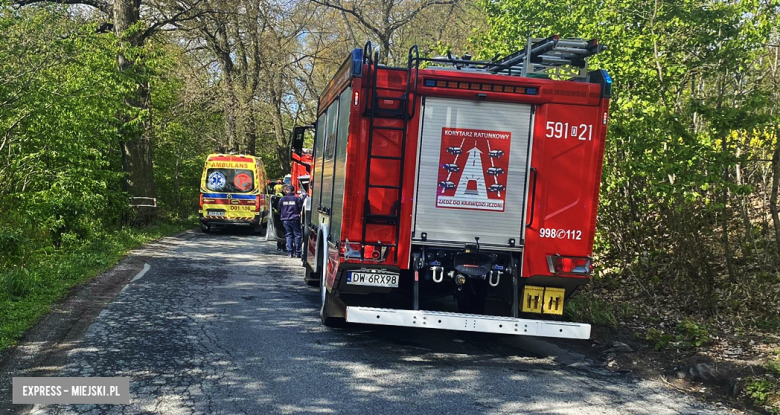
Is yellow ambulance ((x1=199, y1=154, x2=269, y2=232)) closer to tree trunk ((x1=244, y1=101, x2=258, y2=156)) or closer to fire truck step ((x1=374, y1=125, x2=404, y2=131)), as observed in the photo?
tree trunk ((x1=244, y1=101, x2=258, y2=156))

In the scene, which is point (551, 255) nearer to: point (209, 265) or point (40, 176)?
point (209, 265)

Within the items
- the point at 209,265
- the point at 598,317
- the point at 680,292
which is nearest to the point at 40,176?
the point at 209,265

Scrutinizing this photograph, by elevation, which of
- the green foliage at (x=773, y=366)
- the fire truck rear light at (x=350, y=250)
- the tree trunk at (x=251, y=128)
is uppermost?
the tree trunk at (x=251, y=128)

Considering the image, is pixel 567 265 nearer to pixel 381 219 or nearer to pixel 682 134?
pixel 381 219

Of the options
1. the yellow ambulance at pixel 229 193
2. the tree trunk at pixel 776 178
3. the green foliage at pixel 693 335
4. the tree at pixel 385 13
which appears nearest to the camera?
the green foliage at pixel 693 335

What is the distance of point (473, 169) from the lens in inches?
266

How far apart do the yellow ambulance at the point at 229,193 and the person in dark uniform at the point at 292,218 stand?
5953 mm

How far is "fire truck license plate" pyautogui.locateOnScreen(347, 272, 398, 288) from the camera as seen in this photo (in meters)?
6.71

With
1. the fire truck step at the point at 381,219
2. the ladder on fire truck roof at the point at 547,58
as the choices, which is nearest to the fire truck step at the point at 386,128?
the ladder on fire truck roof at the point at 547,58

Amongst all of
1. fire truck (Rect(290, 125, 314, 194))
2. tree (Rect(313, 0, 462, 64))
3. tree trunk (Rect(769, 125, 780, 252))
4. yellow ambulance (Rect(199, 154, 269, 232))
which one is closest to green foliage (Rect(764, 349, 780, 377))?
tree trunk (Rect(769, 125, 780, 252))

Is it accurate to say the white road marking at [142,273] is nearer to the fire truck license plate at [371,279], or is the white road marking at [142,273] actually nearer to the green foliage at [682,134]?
the fire truck license plate at [371,279]

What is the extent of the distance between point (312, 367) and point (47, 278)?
5868mm

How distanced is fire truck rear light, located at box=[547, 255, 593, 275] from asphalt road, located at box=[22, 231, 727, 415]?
97 centimetres

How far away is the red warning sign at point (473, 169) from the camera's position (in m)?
6.72
